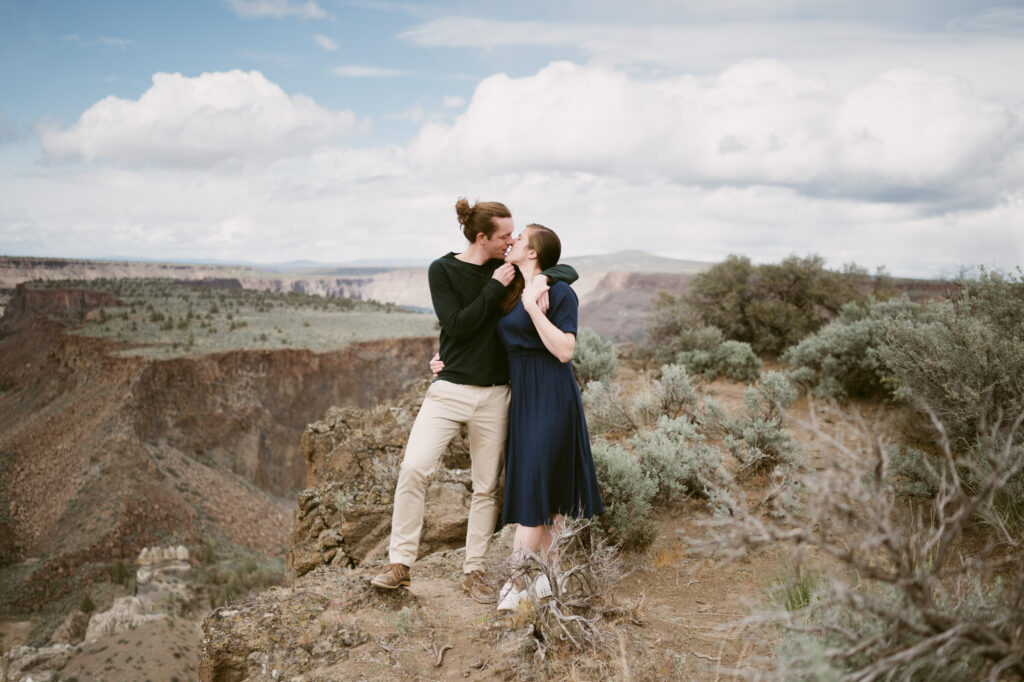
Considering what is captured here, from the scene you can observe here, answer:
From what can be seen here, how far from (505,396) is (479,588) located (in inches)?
48.3

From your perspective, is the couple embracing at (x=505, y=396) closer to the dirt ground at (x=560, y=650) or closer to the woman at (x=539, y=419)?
the woman at (x=539, y=419)

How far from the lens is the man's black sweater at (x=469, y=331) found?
11.6ft

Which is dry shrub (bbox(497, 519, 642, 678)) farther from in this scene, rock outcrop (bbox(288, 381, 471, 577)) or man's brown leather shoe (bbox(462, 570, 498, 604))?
rock outcrop (bbox(288, 381, 471, 577))

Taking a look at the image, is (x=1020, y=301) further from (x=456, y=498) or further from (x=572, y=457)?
(x=456, y=498)

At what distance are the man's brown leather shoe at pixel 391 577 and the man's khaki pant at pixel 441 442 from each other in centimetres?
6

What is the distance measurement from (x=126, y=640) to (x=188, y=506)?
483 inches

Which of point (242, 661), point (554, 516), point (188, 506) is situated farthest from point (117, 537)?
point (554, 516)

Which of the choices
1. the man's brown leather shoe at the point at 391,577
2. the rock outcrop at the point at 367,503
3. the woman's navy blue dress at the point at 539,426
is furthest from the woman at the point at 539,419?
the rock outcrop at the point at 367,503

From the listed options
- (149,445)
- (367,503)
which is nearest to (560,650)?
(367,503)

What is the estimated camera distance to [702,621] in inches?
139

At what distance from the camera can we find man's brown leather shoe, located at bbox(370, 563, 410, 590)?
3684mm

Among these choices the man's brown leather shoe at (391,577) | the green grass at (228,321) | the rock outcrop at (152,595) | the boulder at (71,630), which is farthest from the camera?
the green grass at (228,321)

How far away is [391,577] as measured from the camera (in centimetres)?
369

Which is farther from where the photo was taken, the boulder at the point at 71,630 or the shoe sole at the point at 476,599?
the boulder at the point at 71,630
